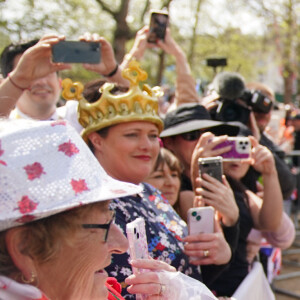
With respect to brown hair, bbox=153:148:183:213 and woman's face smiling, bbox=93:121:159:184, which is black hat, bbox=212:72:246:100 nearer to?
brown hair, bbox=153:148:183:213

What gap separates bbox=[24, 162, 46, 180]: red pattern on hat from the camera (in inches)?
43.9

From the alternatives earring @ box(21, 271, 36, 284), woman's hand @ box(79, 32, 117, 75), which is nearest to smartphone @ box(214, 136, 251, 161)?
woman's hand @ box(79, 32, 117, 75)

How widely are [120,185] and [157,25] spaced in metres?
2.51

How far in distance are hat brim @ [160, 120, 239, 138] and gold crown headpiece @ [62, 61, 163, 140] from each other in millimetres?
550

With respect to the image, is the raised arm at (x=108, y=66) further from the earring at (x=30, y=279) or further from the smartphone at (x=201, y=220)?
the earring at (x=30, y=279)

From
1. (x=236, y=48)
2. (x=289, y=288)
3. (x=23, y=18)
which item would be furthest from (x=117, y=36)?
(x=236, y=48)

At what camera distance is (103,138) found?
7.61ft

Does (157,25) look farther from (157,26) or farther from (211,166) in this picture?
(211,166)

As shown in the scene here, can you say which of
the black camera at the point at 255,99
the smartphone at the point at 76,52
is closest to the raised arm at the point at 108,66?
the smartphone at the point at 76,52

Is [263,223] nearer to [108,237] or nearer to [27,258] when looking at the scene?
[108,237]

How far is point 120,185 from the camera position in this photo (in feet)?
4.37

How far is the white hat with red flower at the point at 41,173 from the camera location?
110 centimetres

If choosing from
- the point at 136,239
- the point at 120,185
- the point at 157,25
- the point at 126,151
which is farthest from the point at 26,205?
the point at 157,25

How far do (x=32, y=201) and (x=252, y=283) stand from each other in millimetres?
1752
